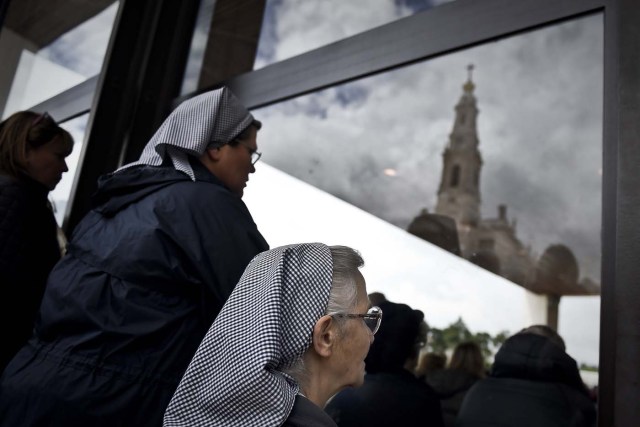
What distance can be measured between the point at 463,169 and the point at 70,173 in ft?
6.68

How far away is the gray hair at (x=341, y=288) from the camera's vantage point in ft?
4.03

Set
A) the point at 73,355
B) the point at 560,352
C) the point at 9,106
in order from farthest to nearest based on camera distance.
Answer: the point at 9,106 < the point at 560,352 < the point at 73,355

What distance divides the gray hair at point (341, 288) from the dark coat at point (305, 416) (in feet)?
0.35

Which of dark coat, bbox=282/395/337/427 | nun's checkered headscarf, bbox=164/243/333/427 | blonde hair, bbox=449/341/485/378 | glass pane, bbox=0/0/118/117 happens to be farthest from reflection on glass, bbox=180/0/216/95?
dark coat, bbox=282/395/337/427

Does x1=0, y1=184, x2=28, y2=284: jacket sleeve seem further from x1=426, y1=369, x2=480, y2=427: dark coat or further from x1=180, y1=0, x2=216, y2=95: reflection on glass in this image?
x1=426, y1=369, x2=480, y2=427: dark coat

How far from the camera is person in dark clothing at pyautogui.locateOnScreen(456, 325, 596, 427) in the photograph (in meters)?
1.63

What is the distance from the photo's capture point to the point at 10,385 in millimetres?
1503

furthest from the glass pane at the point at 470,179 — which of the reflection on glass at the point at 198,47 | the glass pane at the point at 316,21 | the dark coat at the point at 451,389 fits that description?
the reflection on glass at the point at 198,47

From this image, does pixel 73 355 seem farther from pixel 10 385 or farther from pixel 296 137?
pixel 296 137

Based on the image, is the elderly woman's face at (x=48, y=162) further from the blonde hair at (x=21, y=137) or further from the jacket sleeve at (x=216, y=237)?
the jacket sleeve at (x=216, y=237)

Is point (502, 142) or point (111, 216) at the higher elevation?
point (502, 142)

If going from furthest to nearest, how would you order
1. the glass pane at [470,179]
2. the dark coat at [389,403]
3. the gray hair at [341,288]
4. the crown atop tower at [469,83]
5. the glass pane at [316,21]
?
1. the glass pane at [316,21]
2. the crown atop tower at [469,83]
3. the dark coat at [389,403]
4. the glass pane at [470,179]
5. the gray hair at [341,288]

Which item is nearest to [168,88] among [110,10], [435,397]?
[110,10]

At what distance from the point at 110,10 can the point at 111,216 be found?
206 cm
